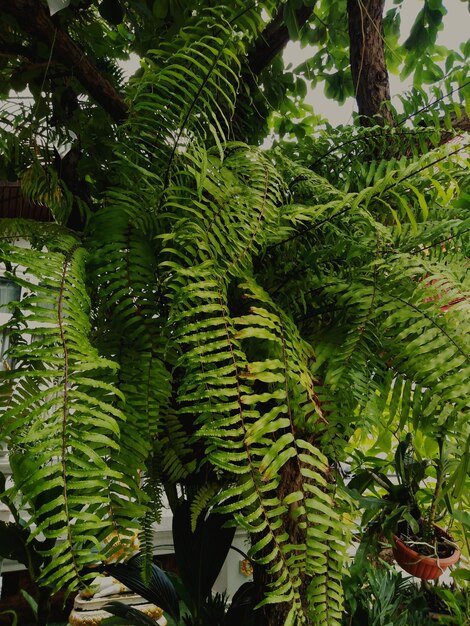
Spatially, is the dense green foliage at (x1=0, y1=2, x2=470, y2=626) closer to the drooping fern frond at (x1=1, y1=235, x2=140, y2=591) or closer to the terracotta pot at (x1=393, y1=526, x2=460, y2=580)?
the drooping fern frond at (x1=1, y1=235, x2=140, y2=591)

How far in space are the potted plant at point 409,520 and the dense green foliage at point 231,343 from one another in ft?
2.40

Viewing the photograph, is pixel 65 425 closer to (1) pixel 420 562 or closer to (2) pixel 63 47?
(2) pixel 63 47

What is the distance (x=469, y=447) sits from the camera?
0.53 meters

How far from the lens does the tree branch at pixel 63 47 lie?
1.03 metres

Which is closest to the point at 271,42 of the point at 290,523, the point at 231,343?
the point at 231,343

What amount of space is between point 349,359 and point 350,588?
104cm


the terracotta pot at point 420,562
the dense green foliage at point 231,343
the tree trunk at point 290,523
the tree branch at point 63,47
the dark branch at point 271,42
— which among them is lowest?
the terracotta pot at point 420,562

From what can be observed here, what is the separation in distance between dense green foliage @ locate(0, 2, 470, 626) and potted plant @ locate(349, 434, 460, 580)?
731 millimetres

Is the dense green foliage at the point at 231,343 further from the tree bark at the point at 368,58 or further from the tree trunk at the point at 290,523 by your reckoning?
the tree bark at the point at 368,58

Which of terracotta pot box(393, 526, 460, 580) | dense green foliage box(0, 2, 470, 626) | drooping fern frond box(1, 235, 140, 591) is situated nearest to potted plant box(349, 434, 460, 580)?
terracotta pot box(393, 526, 460, 580)

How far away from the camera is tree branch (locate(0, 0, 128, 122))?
103cm

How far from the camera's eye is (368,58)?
1.31 metres

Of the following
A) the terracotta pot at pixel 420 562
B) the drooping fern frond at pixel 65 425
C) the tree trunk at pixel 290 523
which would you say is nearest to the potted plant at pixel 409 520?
the terracotta pot at pixel 420 562

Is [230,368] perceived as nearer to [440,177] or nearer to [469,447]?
[469,447]
